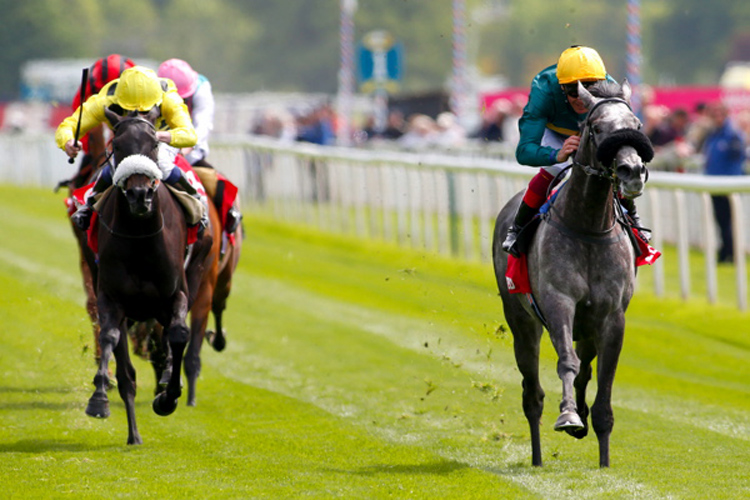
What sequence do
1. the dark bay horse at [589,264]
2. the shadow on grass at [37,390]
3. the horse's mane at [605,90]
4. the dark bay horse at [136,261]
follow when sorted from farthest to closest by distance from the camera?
1. the shadow on grass at [37,390]
2. the dark bay horse at [136,261]
3. the horse's mane at [605,90]
4. the dark bay horse at [589,264]

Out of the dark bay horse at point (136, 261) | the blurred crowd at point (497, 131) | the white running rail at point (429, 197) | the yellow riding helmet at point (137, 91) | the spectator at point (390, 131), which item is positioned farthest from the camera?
the spectator at point (390, 131)

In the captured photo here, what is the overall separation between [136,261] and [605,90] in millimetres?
2584

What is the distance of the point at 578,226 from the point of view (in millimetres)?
6582

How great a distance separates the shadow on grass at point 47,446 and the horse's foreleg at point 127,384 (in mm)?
123

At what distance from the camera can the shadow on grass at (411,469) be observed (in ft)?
22.5

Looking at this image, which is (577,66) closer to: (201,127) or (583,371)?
(583,371)

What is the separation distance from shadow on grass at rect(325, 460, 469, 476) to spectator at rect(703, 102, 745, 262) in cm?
865

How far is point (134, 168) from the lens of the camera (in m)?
6.91

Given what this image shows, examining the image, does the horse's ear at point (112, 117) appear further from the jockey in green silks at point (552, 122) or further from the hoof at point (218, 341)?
the hoof at point (218, 341)

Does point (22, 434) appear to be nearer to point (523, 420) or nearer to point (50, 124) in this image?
point (523, 420)

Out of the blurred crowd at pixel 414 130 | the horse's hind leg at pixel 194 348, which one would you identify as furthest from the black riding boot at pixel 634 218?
the blurred crowd at pixel 414 130

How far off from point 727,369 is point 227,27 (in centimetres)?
6945

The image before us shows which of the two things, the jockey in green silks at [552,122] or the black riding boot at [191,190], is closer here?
the jockey in green silks at [552,122]

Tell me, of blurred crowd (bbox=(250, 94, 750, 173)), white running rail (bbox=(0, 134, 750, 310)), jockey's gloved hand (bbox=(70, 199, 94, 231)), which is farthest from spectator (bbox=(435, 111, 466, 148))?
jockey's gloved hand (bbox=(70, 199, 94, 231))
